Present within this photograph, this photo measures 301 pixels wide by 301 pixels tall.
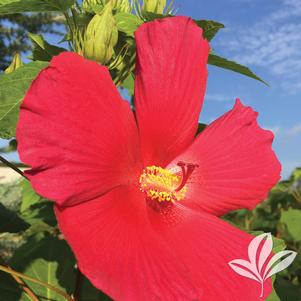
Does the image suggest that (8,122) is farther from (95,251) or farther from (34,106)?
(95,251)

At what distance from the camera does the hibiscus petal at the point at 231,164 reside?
90cm

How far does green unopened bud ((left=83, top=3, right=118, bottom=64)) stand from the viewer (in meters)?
0.78

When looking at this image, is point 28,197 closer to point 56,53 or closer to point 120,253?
point 56,53

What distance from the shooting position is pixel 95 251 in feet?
2.12

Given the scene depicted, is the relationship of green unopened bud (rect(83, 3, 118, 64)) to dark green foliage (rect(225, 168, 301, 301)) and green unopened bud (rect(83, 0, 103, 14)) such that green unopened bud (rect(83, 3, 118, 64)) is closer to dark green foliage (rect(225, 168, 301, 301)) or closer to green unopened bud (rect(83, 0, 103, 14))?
green unopened bud (rect(83, 0, 103, 14))

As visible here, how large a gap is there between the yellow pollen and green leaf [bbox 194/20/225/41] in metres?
0.27

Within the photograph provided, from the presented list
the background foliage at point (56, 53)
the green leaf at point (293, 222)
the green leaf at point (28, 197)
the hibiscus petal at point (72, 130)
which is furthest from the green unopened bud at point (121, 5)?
the green leaf at point (293, 222)

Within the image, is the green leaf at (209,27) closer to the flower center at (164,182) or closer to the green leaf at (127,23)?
the green leaf at (127,23)

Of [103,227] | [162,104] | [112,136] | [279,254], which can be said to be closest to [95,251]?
[103,227]

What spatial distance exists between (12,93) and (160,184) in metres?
0.29

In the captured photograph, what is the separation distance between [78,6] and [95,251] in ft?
1.70

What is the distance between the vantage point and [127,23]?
879mm

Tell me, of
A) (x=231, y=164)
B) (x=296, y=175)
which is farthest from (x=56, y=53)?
(x=296, y=175)

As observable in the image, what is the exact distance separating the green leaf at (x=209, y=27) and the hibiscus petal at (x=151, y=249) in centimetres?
33
